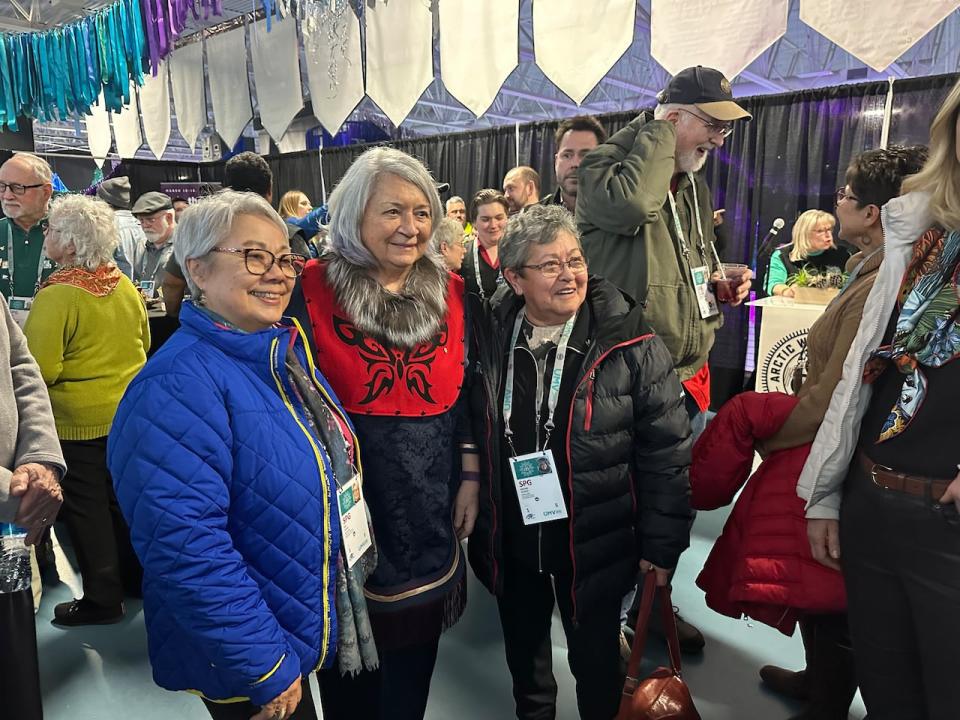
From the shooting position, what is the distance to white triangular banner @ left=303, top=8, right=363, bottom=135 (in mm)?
6273

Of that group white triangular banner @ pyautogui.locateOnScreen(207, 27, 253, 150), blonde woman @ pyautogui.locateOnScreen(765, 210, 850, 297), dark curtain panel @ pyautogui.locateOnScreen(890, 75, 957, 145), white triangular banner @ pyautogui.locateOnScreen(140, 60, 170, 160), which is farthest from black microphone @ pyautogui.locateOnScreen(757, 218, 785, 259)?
white triangular banner @ pyautogui.locateOnScreen(140, 60, 170, 160)

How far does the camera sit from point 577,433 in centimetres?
149

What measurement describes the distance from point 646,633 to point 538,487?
0.43m

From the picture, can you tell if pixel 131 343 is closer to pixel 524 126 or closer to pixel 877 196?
pixel 877 196

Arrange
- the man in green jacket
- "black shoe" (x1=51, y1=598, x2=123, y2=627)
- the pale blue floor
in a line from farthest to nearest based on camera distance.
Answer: "black shoe" (x1=51, y1=598, x2=123, y2=627) < the pale blue floor < the man in green jacket

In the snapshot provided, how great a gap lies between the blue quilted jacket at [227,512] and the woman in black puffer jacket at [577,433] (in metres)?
0.51

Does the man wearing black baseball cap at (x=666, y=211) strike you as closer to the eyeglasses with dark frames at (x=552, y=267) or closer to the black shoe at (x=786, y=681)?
the eyeglasses with dark frames at (x=552, y=267)

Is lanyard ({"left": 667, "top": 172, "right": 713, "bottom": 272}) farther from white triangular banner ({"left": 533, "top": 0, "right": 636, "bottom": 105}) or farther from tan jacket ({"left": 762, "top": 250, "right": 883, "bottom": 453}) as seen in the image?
white triangular banner ({"left": 533, "top": 0, "right": 636, "bottom": 105})

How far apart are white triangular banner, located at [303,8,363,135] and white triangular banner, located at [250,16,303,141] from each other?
10.8 inches

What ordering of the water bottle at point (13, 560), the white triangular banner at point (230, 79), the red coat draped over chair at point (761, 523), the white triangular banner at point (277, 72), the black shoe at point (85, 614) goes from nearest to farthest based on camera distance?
the water bottle at point (13, 560)
the red coat draped over chair at point (761, 523)
the black shoe at point (85, 614)
the white triangular banner at point (277, 72)
the white triangular banner at point (230, 79)

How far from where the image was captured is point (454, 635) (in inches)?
94.7

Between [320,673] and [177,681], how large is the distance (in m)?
0.44

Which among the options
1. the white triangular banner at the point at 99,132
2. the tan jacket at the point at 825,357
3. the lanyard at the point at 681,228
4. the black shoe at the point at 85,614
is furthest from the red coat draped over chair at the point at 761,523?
the white triangular banner at the point at 99,132

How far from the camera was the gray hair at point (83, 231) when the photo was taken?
236cm
